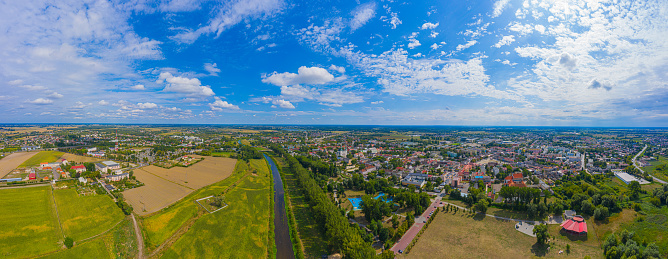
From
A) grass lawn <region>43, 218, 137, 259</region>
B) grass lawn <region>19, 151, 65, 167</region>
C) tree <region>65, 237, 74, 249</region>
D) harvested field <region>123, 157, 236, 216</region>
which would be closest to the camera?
grass lawn <region>43, 218, 137, 259</region>

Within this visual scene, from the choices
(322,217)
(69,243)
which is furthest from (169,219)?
(322,217)

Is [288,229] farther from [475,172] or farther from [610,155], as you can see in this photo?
[610,155]

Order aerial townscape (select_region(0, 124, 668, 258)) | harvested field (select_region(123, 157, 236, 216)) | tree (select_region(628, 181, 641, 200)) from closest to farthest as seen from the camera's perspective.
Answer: aerial townscape (select_region(0, 124, 668, 258)) < tree (select_region(628, 181, 641, 200)) < harvested field (select_region(123, 157, 236, 216))

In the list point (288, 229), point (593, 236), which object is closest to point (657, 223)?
point (593, 236)

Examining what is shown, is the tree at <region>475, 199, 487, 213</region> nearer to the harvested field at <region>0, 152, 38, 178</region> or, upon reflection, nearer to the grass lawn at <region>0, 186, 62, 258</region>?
the grass lawn at <region>0, 186, 62, 258</region>

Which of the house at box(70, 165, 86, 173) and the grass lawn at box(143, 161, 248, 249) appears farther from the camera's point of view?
the house at box(70, 165, 86, 173)

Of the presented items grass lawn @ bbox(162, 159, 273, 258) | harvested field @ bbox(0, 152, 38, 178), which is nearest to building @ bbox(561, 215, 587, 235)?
grass lawn @ bbox(162, 159, 273, 258)
